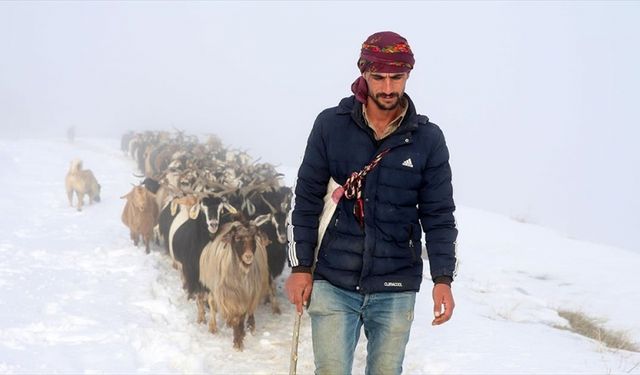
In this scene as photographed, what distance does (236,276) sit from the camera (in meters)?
5.86

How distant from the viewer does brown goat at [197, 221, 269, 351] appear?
5637 millimetres

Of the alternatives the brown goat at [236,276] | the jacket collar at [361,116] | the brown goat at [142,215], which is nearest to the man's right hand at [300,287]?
the jacket collar at [361,116]

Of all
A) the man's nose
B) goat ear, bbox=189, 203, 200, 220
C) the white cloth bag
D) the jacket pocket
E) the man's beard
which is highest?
the man's nose

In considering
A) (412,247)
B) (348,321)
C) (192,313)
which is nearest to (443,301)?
(412,247)

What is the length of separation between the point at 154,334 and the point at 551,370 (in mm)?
3867

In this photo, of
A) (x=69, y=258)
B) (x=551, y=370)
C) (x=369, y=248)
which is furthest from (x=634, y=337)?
(x=69, y=258)

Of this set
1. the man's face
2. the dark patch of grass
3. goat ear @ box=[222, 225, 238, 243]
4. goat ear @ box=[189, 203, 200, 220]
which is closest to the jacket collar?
the man's face

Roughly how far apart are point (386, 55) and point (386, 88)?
170mm

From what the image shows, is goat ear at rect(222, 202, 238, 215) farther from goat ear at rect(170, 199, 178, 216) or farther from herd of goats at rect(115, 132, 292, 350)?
goat ear at rect(170, 199, 178, 216)

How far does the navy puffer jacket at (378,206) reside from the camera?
→ 2867 millimetres

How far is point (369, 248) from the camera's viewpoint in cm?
286

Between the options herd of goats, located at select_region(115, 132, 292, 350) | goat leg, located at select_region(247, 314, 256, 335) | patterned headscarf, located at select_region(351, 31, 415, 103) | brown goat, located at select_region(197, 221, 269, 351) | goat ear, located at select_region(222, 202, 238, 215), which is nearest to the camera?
patterned headscarf, located at select_region(351, 31, 415, 103)

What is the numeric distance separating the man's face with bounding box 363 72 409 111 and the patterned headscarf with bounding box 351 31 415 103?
0.03 m

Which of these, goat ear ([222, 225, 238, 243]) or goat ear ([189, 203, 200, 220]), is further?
goat ear ([189, 203, 200, 220])
